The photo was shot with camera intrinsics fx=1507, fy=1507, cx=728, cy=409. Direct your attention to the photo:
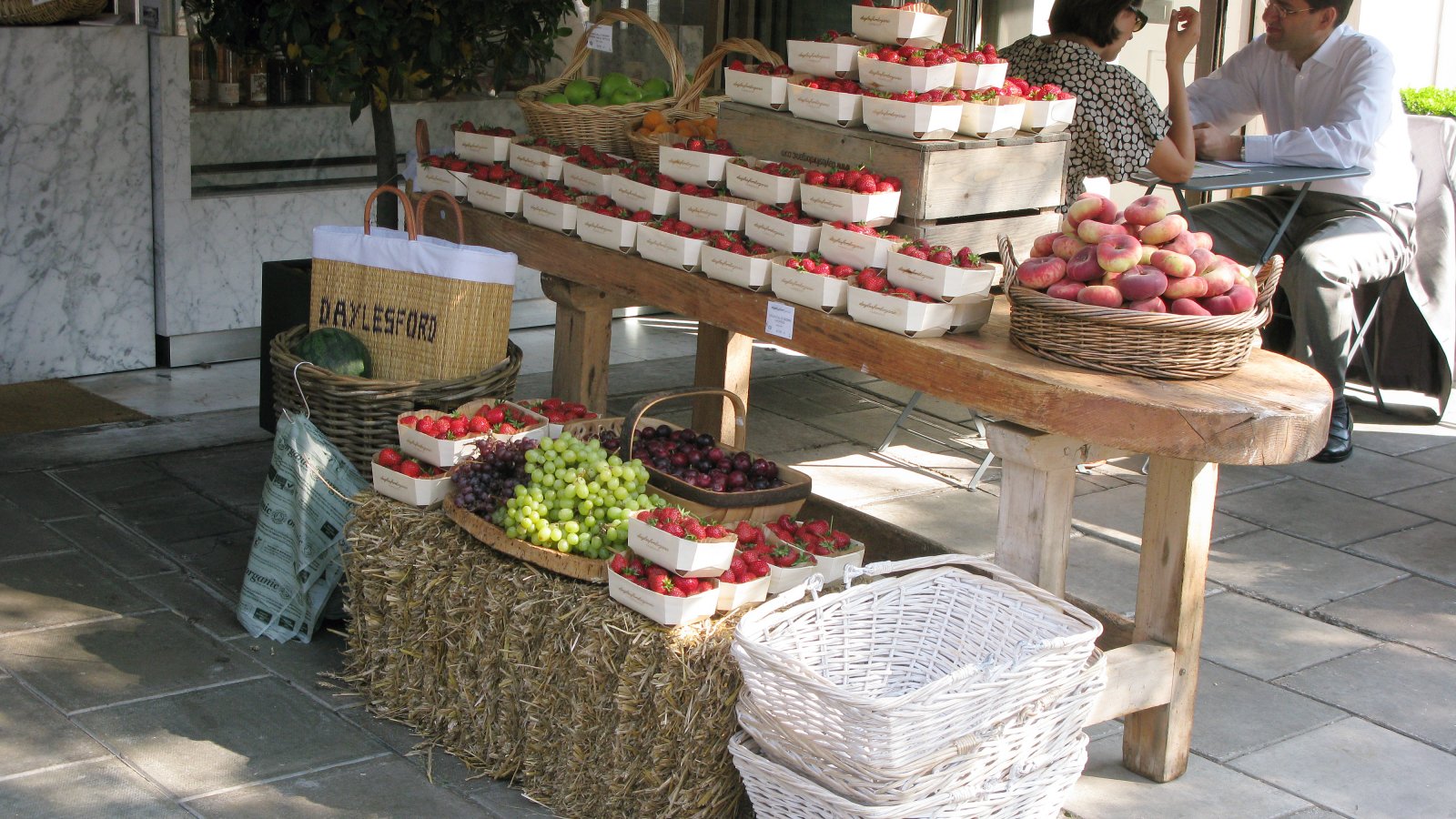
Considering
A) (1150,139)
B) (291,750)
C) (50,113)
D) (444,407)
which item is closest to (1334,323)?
(1150,139)

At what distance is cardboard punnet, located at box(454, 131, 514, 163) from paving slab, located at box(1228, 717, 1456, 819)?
2804 mm

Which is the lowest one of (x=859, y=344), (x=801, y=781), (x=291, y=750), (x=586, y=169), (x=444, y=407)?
(x=291, y=750)

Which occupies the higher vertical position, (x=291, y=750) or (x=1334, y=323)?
(x=1334, y=323)

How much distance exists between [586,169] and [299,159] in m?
2.83

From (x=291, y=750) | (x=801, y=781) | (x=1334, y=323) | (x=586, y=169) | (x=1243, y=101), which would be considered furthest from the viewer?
(x=1243, y=101)

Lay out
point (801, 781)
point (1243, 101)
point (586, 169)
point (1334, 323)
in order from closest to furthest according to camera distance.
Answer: point (801, 781) < point (586, 169) < point (1334, 323) < point (1243, 101)

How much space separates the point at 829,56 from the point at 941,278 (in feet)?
3.15

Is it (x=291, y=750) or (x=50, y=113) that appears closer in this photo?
(x=291, y=750)

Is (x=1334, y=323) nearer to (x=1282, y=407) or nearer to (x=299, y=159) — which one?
(x=1282, y=407)

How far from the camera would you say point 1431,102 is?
867 centimetres

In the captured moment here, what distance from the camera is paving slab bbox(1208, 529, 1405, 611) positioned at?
4.67 meters

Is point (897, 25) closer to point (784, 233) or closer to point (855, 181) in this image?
point (855, 181)

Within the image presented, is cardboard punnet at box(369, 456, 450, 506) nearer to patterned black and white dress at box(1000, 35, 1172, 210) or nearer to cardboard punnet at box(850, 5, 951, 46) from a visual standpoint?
cardboard punnet at box(850, 5, 951, 46)

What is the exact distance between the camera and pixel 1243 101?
6.40 m
